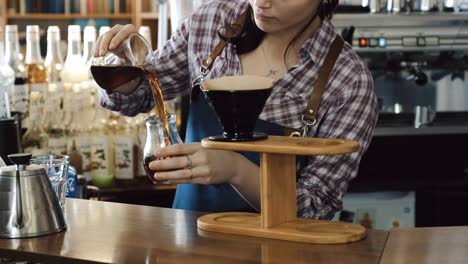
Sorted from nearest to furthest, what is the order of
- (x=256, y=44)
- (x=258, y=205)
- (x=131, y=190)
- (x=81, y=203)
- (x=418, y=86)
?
(x=258, y=205)
(x=81, y=203)
(x=256, y=44)
(x=131, y=190)
(x=418, y=86)

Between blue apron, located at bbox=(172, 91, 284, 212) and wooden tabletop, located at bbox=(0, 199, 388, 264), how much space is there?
244 millimetres

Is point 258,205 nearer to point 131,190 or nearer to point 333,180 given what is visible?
point 333,180

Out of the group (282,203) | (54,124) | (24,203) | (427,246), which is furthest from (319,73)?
(54,124)

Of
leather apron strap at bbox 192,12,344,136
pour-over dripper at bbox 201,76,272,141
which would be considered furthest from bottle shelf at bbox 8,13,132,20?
pour-over dripper at bbox 201,76,272,141

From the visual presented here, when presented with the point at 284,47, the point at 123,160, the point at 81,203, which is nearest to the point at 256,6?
the point at 284,47

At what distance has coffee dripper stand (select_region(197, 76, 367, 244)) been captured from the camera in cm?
189

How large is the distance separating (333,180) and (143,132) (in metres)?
1.80

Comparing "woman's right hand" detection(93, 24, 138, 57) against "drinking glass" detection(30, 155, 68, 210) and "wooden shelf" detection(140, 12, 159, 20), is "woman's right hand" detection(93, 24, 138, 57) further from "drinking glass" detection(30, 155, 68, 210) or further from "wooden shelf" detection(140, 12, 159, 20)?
"wooden shelf" detection(140, 12, 159, 20)

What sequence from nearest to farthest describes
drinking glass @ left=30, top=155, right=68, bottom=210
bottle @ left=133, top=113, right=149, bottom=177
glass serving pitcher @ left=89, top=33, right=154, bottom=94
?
drinking glass @ left=30, top=155, right=68, bottom=210 < glass serving pitcher @ left=89, top=33, right=154, bottom=94 < bottle @ left=133, top=113, right=149, bottom=177

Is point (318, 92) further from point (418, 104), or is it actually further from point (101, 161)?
point (418, 104)

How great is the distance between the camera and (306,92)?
2.45 metres

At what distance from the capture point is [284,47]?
250 centimetres

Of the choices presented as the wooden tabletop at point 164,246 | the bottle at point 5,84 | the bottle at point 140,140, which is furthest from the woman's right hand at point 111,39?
the bottle at point 140,140

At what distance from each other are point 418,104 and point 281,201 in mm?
2548
